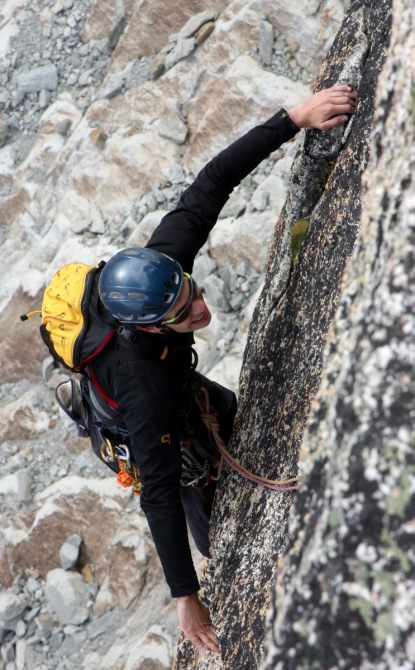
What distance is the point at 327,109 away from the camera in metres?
4.86

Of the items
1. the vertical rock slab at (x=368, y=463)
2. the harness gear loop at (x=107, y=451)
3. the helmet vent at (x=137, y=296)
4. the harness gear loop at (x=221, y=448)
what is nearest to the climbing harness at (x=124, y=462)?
the harness gear loop at (x=107, y=451)

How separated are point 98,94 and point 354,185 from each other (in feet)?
41.7

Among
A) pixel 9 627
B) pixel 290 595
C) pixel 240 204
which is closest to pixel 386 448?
pixel 290 595

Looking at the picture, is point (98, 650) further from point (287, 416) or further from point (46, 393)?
point (287, 416)

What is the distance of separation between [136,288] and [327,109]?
7.68 ft

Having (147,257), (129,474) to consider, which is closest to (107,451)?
(129,474)

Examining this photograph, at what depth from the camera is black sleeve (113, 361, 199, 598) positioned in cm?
432

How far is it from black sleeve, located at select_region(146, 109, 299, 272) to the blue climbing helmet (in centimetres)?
68

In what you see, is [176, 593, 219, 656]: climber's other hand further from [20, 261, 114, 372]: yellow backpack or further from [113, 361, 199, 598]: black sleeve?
[20, 261, 114, 372]: yellow backpack

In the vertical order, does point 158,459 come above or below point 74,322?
below

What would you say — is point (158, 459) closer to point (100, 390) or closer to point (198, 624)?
point (100, 390)

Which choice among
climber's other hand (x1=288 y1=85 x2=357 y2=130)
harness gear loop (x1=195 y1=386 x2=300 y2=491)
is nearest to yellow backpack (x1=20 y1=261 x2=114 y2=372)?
harness gear loop (x1=195 y1=386 x2=300 y2=491)

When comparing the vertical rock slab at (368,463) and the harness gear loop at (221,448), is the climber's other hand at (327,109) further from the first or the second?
the harness gear loop at (221,448)

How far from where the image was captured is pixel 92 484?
11.5 metres
